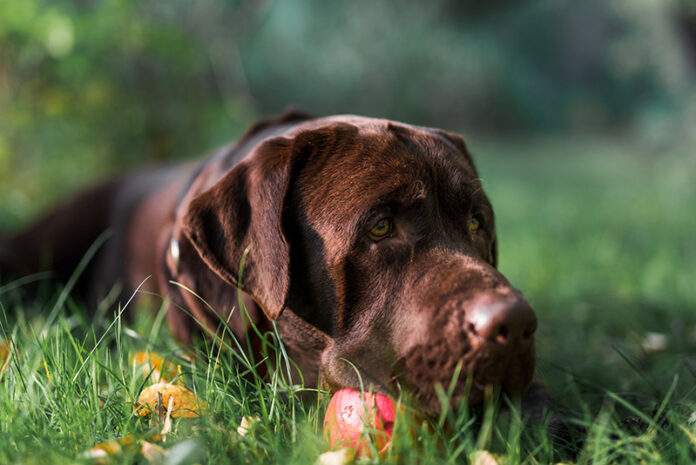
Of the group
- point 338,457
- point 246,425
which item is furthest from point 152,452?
point 338,457

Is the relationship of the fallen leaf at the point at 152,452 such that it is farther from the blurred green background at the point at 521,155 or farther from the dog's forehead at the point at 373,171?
the blurred green background at the point at 521,155

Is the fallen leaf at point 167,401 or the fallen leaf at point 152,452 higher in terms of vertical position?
the fallen leaf at point 152,452

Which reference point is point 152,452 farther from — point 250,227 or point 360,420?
point 250,227

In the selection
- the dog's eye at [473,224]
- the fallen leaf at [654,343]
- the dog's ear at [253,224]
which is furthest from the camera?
the fallen leaf at [654,343]

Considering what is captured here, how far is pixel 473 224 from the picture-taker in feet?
9.02

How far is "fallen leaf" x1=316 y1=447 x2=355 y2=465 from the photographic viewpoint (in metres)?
1.94

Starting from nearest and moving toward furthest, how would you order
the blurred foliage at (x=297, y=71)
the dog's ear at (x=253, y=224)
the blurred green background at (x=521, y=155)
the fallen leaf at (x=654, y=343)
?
the dog's ear at (x=253, y=224)
the fallen leaf at (x=654, y=343)
the blurred green background at (x=521, y=155)
the blurred foliage at (x=297, y=71)

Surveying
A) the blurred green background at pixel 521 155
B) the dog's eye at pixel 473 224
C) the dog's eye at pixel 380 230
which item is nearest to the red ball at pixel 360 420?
the dog's eye at pixel 380 230

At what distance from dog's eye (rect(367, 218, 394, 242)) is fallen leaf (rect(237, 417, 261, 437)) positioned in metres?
0.64

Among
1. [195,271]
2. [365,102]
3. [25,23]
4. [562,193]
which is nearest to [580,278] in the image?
[195,271]

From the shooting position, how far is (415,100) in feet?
55.3

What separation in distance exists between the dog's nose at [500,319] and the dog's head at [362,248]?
0.05 metres

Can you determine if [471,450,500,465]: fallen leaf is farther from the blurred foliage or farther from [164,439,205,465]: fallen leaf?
the blurred foliage

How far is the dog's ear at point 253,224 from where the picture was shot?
2.45m
